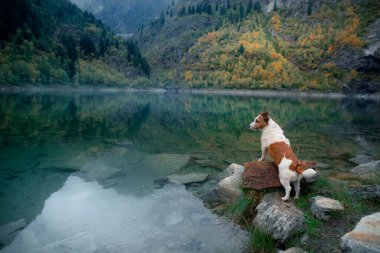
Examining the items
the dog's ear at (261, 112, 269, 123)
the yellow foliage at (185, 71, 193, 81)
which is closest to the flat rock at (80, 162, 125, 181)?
the dog's ear at (261, 112, 269, 123)

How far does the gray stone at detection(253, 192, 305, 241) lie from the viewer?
6559mm

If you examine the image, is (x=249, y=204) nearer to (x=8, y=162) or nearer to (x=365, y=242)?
(x=365, y=242)

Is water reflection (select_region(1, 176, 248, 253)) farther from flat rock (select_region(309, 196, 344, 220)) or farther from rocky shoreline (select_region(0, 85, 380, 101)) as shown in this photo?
rocky shoreline (select_region(0, 85, 380, 101))

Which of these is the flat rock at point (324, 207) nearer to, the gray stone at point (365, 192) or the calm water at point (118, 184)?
the gray stone at point (365, 192)

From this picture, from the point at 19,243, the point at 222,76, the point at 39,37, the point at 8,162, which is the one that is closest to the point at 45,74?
the point at 39,37

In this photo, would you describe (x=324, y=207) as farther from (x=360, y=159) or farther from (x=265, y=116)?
(x=360, y=159)

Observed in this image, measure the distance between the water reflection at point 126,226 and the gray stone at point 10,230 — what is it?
0.56 ft

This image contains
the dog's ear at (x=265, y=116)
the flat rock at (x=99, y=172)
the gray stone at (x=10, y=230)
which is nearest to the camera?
the gray stone at (x=10, y=230)

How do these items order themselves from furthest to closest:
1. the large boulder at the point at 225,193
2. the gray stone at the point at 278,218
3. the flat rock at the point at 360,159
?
1. the flat rock at the point at 360,159
2. the large boulder at the point at 225,193
3. the gray stone at the point at 278,218

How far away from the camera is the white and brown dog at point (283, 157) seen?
7.39 m

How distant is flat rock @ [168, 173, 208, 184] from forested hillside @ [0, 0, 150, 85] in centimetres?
9298

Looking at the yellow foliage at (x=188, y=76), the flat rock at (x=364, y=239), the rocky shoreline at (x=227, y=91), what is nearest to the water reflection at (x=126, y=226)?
the flat rock at (x=364, y=239)

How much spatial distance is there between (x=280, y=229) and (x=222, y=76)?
16650 cm

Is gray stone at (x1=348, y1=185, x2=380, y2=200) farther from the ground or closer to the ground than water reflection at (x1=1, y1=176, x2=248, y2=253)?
farther from the ground
